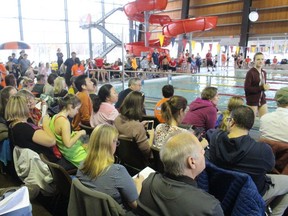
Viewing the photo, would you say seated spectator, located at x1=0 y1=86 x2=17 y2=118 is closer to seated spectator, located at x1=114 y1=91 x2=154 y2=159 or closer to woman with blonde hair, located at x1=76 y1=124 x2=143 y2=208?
seated spectator, located at x1=114 y1=91 x2=154 y2=159

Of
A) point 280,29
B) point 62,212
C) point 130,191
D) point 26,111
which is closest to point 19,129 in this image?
point 26,111

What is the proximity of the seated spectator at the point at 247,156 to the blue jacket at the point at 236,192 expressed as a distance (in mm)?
200

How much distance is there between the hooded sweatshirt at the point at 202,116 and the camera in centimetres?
317

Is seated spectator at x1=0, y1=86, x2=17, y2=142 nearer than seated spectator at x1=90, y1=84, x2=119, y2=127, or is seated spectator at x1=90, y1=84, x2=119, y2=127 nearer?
seated spectator at x1=0, y1=86, x2=17, y2=142

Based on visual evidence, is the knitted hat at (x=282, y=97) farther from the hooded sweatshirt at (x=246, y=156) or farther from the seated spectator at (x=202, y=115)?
the hooded sweatshirt at (x=246, y=156)

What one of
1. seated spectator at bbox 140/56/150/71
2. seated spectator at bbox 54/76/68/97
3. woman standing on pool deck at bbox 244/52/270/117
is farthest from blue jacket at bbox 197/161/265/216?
seated spectator at bbox 140/56/150/71

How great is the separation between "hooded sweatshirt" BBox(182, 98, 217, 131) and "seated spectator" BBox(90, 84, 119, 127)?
87cm

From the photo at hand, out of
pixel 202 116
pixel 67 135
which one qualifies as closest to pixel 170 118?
pixel 202 116

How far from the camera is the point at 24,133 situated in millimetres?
2354

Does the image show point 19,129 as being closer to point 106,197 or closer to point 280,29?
point 106,197

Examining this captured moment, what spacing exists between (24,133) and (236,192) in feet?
5.62

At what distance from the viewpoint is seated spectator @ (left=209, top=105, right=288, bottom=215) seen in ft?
6.12

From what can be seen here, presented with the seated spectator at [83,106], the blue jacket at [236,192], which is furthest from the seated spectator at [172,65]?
the blue jacket at [236,192]

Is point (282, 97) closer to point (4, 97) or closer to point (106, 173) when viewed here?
point (106, 173)
